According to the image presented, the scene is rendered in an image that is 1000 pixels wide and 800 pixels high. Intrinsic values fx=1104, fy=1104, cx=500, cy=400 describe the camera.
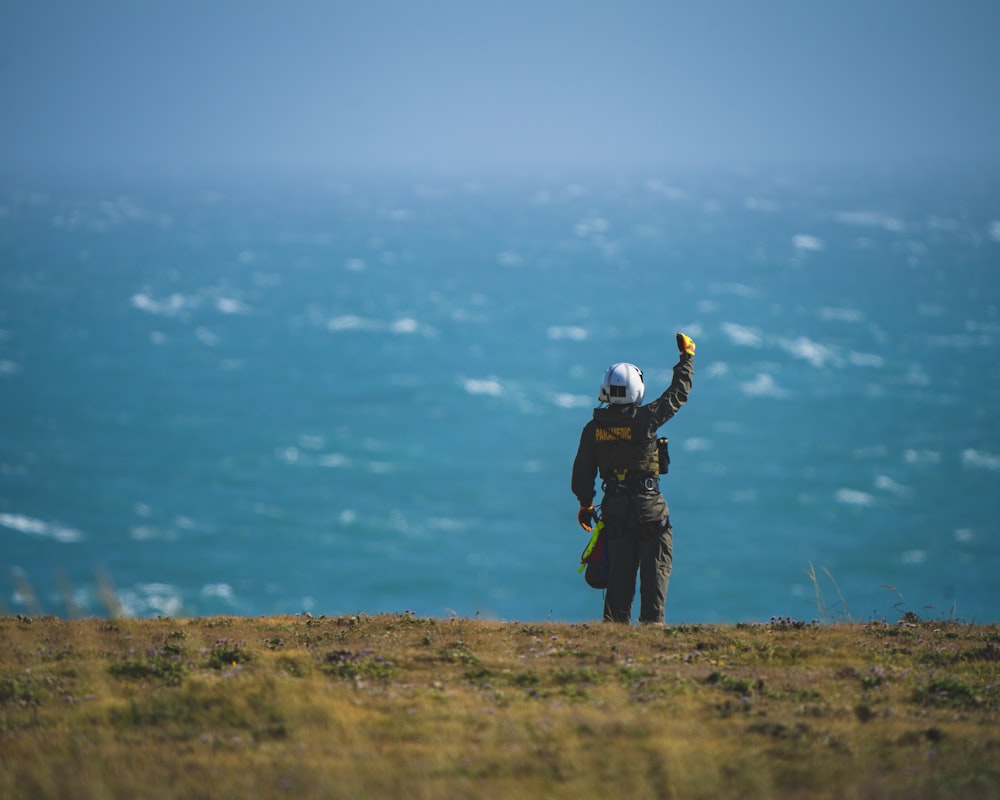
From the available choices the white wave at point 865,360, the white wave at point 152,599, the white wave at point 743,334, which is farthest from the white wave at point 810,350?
the white wave at point 152,599

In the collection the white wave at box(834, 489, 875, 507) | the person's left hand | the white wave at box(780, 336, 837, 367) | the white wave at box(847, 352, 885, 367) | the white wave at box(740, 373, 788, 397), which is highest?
the white wave at box(780, 336, 837, 367)

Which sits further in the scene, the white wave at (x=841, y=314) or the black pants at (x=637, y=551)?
the white wave at (x=841, y=314)

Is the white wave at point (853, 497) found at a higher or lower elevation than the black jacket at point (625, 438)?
higher

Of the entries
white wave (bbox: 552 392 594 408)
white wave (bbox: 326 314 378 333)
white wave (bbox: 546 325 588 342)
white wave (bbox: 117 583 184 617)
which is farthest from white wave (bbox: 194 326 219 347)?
white wave (bbox: 117 583 184 617)

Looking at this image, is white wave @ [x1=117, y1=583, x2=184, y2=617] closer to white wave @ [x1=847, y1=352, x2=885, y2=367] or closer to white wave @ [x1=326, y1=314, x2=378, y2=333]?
white wave @ [x1=326, y1=314, x2=378, y2=333]

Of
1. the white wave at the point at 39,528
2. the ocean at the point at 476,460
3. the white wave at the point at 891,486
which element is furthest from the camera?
the white wave at the point at 891,486

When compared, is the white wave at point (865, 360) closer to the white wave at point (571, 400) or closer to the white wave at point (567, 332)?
the white wave at point (571, 400)

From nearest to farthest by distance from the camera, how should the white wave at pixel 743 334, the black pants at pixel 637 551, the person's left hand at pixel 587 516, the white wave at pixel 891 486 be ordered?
the black pants at pixel 637 551, the person's left hand at pixel 587 516, the white wave at pixel 891 486, the white wave at pixel 743 334

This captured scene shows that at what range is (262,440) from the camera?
138250mm

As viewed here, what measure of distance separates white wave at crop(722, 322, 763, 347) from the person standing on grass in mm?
167435

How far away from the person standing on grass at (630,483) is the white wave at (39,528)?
3979 inches

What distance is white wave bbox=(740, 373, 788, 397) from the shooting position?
497 ft

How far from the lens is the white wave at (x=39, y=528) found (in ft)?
343

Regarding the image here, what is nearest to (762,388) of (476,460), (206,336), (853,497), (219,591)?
(853,497)
